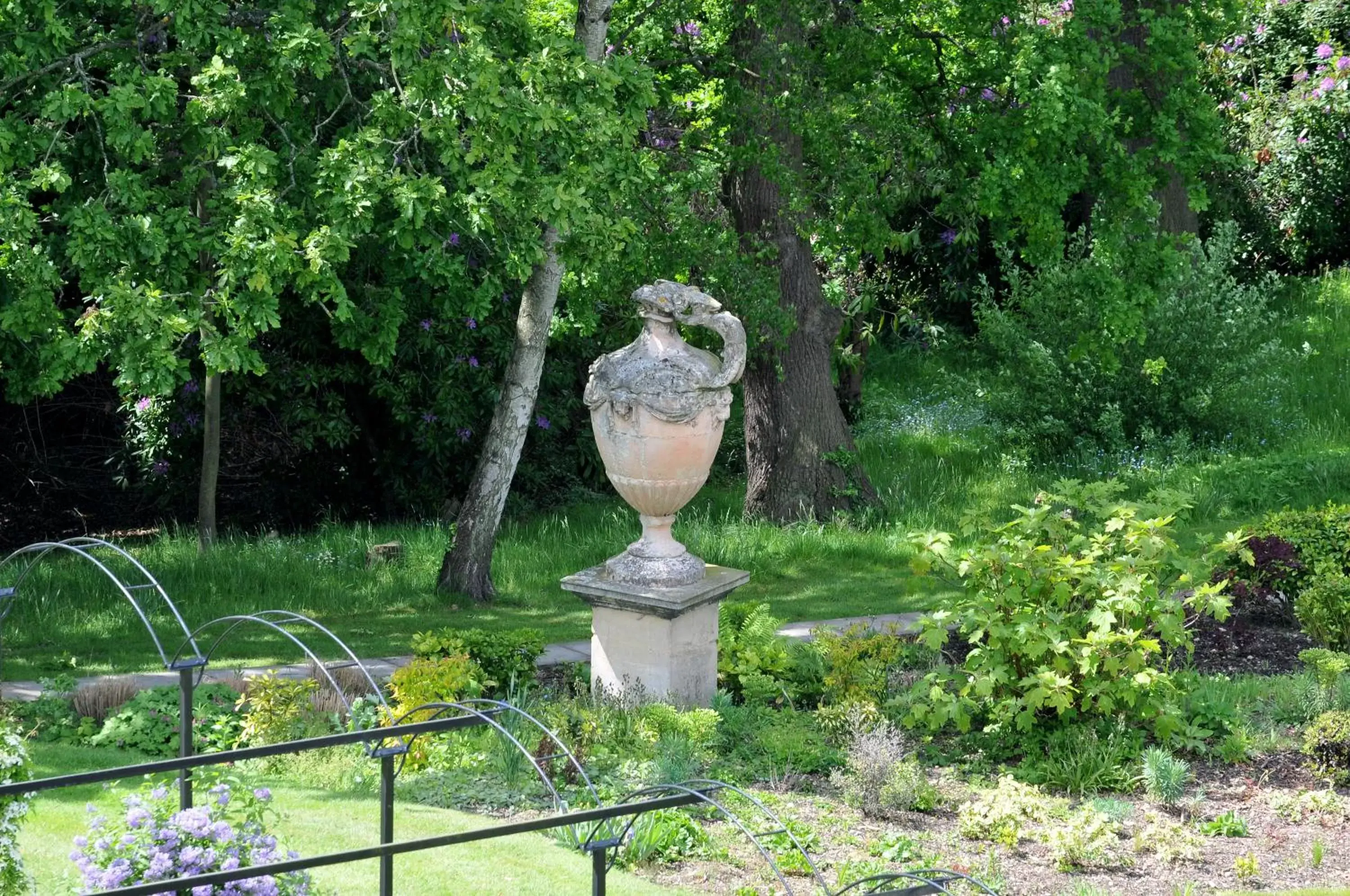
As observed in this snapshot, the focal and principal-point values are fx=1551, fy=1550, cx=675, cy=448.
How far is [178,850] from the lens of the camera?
4.33 metres

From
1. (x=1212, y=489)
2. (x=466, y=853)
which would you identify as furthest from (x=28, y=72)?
(x=1212, y=489)

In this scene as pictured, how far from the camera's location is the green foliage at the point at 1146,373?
13.9 m

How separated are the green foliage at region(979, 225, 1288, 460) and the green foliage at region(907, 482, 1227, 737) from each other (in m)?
6.32

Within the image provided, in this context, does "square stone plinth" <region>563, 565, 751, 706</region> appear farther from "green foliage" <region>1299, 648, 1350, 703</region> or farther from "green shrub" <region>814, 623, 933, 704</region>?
"green foliage" <region>1299, 648, 1350, 703</region>

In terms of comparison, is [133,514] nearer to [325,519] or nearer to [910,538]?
[325,519]

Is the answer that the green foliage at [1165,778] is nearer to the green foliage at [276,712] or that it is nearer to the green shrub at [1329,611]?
the green shrub at [1329,611]

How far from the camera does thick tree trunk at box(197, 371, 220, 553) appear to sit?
36.7 feet

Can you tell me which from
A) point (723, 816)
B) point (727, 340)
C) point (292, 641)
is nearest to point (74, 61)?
point (292, 641)

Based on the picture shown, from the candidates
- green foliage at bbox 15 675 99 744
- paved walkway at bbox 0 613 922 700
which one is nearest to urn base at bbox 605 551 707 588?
paved walkway at bbox 0 613 922 700

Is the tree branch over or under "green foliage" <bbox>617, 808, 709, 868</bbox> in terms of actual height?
over

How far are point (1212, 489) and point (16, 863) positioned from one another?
1000 cm

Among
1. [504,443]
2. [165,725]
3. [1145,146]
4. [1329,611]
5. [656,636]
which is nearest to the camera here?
[165,725]

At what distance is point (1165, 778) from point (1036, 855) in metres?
0.90

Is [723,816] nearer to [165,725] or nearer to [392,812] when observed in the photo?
[392,812]
